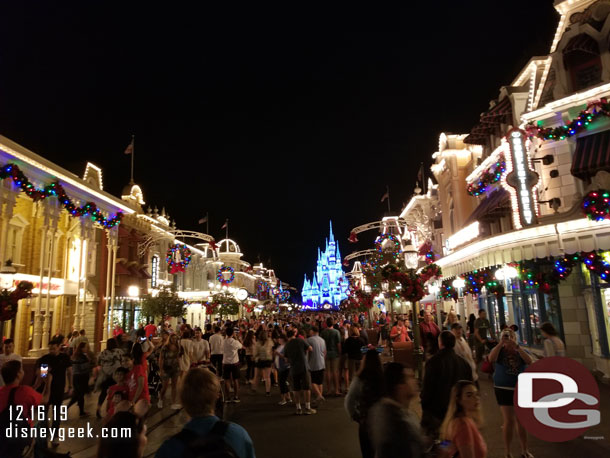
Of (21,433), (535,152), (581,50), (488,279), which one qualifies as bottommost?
(21,433)

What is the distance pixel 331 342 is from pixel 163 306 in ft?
63.5

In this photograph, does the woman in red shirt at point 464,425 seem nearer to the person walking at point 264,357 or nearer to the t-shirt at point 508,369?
the t-shirt at point 508,369

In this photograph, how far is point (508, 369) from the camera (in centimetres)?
662

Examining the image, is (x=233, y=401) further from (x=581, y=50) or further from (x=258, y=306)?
(x=258, y=306)

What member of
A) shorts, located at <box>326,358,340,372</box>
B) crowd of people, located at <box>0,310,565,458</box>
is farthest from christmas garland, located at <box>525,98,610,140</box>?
shorts, located at <box>326,358,340,372</box>

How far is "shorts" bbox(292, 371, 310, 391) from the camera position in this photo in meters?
10.5

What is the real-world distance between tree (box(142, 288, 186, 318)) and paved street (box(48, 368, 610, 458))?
1793 centimetres

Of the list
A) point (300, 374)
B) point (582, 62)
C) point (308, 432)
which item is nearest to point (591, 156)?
point (582, 62)

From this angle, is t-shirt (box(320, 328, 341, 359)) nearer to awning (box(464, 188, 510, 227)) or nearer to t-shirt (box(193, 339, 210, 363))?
t-shirt (box(193, 339, 210, 363))

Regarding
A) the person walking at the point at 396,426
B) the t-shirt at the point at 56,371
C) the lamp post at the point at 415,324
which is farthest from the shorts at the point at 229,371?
the person walking at the point at 396,426

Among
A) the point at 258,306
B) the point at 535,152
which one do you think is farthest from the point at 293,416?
the point at 258,306

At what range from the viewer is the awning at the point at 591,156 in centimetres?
1328

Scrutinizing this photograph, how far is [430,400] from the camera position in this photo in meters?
5.74

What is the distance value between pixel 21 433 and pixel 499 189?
19087 millimetres
